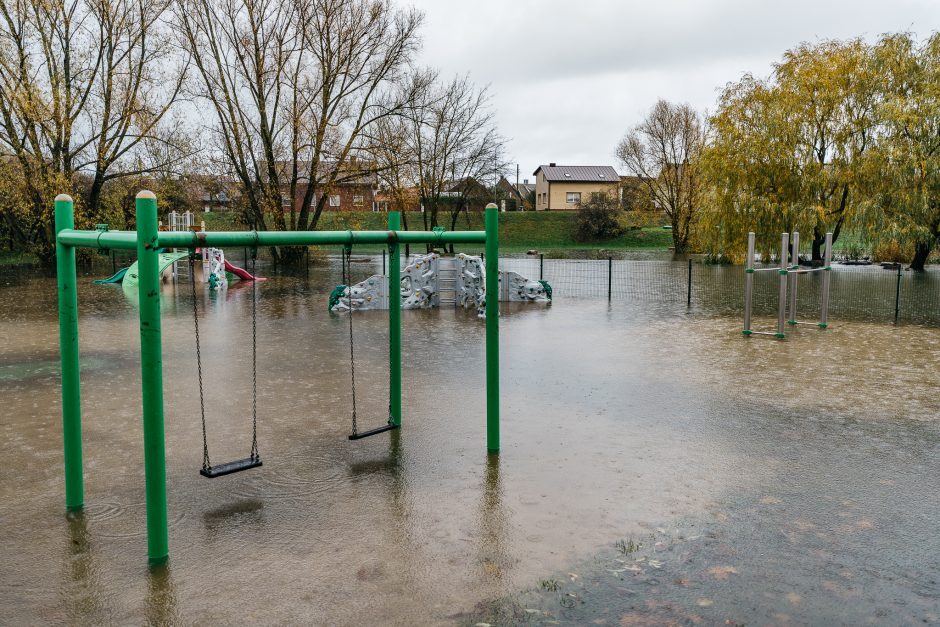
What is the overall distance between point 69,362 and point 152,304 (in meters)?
1.10

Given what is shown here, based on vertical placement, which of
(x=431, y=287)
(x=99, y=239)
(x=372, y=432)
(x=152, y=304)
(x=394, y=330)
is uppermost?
(x=99, y=239)

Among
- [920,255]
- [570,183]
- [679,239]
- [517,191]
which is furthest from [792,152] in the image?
[570,183]

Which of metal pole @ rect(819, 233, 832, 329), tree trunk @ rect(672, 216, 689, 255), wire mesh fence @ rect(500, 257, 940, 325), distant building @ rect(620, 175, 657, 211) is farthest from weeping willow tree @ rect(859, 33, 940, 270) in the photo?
distant building @ rect(620, 175, 657, 211)

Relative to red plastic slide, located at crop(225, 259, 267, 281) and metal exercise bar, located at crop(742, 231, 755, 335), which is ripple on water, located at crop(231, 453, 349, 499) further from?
red plastic slide, located at crop(225, 259, 267, 281)

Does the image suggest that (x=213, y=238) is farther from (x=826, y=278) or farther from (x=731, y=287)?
(x=731, y=287)

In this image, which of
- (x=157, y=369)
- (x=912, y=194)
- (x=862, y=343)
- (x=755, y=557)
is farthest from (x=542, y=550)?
(x=912, y=194)

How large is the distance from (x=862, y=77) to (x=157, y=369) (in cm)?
3099

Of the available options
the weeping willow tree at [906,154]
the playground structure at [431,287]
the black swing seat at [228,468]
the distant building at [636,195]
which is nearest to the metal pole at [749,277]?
the playground structure at [431,287]

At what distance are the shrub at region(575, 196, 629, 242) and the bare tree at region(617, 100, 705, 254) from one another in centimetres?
522

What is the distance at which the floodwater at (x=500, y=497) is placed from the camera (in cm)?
396

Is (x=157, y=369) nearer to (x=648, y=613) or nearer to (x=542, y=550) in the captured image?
(x=542, y=550)

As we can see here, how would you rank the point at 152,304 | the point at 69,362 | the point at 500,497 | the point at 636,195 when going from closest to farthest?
the point at 152,304, the point at 69,362, the point at 500,497, the point at 636,195

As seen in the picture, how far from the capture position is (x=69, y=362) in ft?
16.4

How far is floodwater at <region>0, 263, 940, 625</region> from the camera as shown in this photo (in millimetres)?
3963
